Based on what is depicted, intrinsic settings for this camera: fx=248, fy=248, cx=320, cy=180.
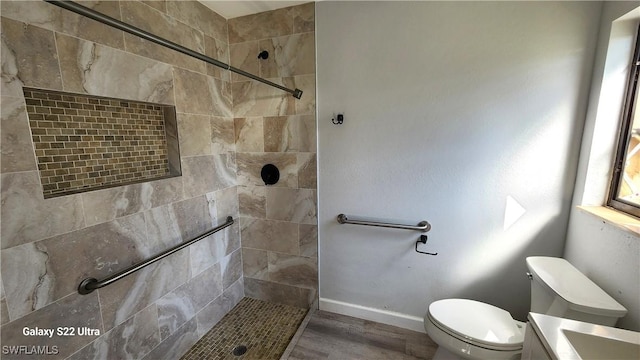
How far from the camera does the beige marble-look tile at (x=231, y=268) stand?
80.7 inches

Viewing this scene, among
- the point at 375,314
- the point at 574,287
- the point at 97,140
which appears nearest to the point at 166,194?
the point at 97,140

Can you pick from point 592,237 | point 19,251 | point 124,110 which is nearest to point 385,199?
point 592,237

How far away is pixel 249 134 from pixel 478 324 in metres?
1.96

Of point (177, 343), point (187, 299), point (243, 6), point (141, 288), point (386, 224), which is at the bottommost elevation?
point (177, 343)

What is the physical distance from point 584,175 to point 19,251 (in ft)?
8.90

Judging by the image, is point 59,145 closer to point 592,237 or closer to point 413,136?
point 413,136

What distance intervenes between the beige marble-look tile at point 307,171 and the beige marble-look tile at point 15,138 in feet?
4.52

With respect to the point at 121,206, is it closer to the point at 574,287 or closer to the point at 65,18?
the point at 65,18

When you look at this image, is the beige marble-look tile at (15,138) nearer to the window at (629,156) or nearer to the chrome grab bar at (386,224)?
the chrome grab bar at (386,224)

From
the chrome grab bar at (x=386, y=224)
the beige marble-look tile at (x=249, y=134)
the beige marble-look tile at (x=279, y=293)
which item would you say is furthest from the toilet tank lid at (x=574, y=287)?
the beige marble-look tile at (x=249, y=134)

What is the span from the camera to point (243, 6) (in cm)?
177

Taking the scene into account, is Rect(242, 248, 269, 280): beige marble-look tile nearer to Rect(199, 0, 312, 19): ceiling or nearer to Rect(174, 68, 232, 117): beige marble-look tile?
Rect(174, 68, 232, 117): beige marble-look tile

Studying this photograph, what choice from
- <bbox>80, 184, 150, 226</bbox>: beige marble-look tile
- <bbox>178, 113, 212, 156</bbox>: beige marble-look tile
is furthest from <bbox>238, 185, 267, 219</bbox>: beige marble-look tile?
<bbox>80, 184, 150, 226</bbox>: beige marble-look tile

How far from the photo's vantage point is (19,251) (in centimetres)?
97
